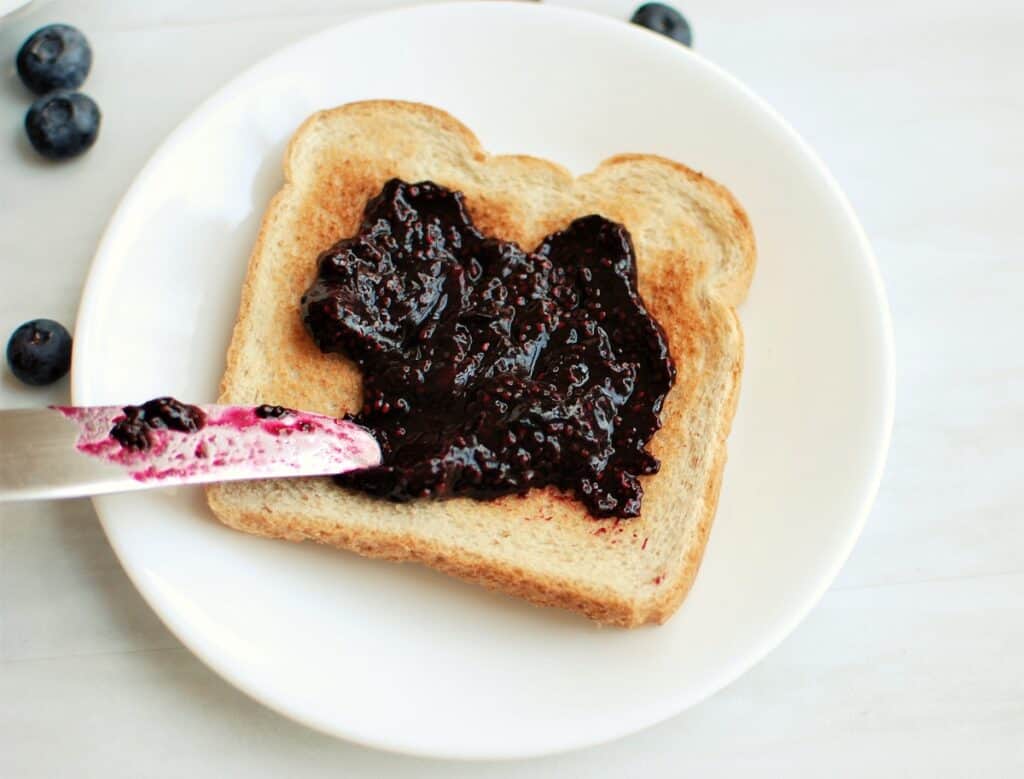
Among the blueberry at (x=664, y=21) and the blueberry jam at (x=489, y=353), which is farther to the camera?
the blueberry at (x=664, y=21)

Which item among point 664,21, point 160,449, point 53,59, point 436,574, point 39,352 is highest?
point 53,59

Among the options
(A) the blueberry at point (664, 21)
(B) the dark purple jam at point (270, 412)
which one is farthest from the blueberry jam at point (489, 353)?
(A) the blueberry at point (664, 21)

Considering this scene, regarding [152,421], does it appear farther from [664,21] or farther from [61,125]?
[664,21]

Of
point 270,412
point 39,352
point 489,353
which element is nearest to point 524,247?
point 489,353

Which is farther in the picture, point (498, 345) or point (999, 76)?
point (999, 76)

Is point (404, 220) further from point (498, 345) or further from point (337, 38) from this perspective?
point (337, 38)

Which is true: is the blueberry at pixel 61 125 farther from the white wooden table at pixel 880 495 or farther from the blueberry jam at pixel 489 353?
the blueberry jam at pixel 489 353

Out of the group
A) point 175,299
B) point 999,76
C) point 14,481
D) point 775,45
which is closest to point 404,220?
point 175,299
